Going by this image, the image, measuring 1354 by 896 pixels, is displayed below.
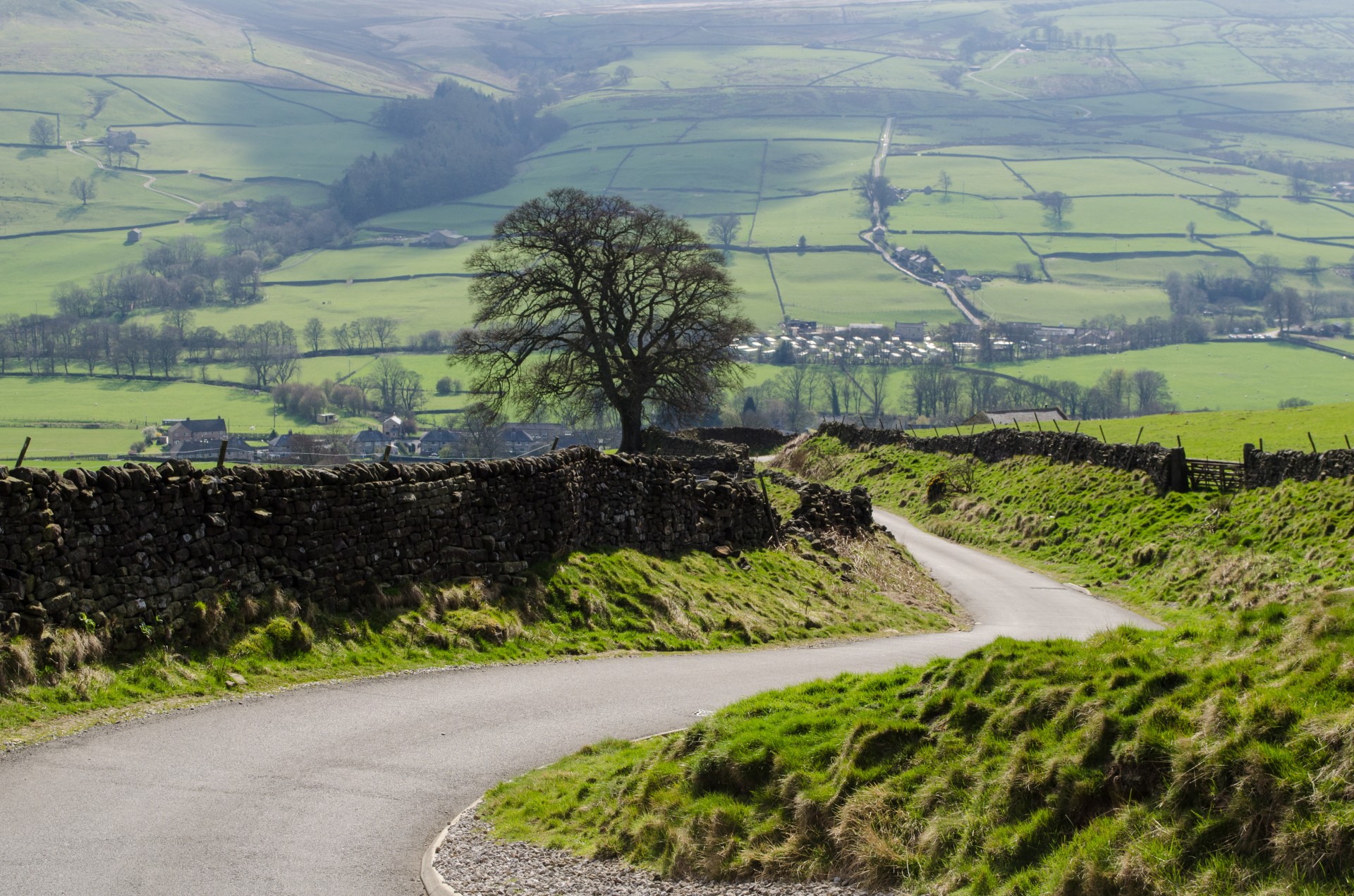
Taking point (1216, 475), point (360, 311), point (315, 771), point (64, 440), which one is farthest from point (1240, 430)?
point (360, 311)

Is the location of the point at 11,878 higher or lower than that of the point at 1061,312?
lower

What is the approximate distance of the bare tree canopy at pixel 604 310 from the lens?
51.8 m

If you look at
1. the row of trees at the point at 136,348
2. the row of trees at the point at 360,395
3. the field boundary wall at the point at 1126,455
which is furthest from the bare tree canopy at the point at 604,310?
the row of trees at the point at 136,348

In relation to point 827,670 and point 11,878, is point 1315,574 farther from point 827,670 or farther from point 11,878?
point 11,878

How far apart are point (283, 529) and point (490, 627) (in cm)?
387

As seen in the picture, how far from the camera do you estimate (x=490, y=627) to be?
20.1m

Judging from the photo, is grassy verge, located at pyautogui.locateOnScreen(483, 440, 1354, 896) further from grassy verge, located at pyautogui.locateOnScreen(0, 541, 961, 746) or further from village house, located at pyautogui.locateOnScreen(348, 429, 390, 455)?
village house, located at pyautogui.locateOnScreen(348, 429, 390, 455)

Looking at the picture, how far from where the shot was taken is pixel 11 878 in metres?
10.2

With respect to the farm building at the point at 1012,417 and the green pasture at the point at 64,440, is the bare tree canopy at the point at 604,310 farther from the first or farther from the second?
Result: the farm building at the point at 1012,417

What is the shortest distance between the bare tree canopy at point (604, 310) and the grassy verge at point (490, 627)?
931 inches

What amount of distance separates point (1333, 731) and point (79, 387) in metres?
122

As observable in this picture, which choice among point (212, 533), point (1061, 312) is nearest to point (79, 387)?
point (212, 533)

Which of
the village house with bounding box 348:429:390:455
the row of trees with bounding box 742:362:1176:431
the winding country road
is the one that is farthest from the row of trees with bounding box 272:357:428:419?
the winding country road

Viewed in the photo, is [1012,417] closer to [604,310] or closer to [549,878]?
[604,310]
